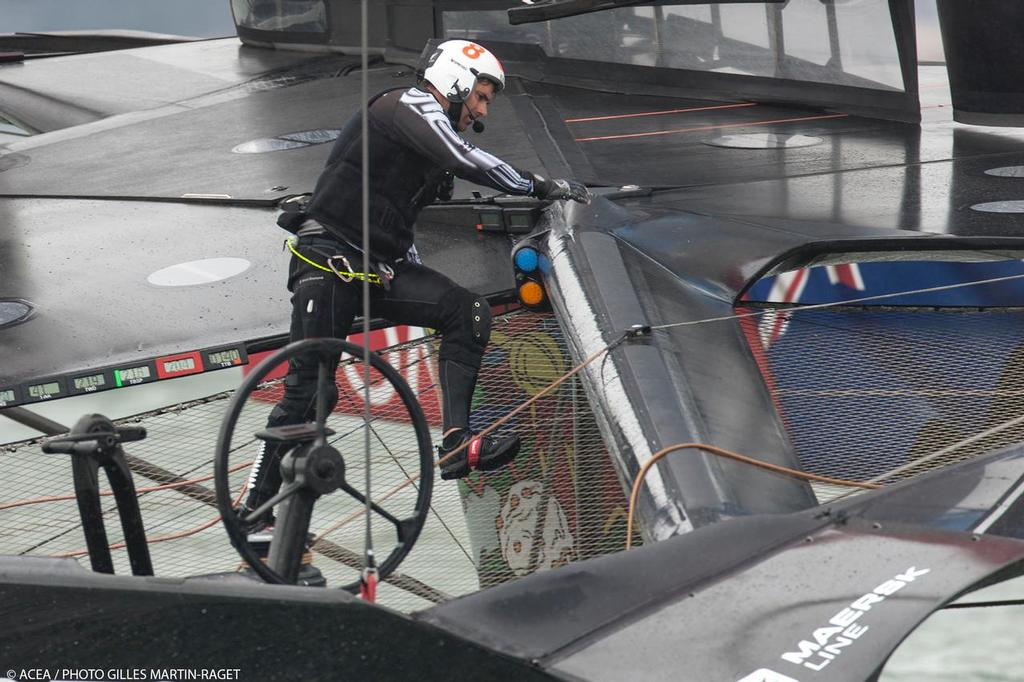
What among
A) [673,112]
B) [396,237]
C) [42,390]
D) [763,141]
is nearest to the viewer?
[396,237]

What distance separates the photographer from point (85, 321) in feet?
21.9

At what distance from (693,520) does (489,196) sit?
3.57m

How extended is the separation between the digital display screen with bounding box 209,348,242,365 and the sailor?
86cm

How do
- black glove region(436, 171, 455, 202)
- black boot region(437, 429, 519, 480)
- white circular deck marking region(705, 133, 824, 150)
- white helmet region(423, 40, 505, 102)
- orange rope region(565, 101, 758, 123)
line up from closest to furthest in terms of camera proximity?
black boot region(437, 429, 519, 480) < white helmet region(423, 40, 505, 102) < black glove region(436, 171, 455, 202) < white circular deck marking region(705, 133, 824, 150) < orange rope region(565, 101, 758, 123)

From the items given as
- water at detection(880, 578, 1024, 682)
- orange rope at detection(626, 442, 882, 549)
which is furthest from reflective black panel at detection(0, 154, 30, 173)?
water at detection(880, 578, 1024, 682)

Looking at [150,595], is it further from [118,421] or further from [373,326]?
[373,326]

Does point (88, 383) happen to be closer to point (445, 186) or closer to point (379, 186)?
point (379, 186)

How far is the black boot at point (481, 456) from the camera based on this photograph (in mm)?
5121

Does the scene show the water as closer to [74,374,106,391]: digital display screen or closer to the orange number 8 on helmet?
the orange number 8 on helmet

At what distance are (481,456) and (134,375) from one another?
1.78 m

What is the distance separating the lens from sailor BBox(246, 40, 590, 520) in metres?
5.30

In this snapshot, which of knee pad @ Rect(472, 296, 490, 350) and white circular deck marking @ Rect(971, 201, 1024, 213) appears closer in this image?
knee pad @ Rect(472, 296, 490, 350)

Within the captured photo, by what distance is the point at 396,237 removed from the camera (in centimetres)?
546

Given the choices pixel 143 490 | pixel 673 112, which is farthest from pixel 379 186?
pixel 673 112
